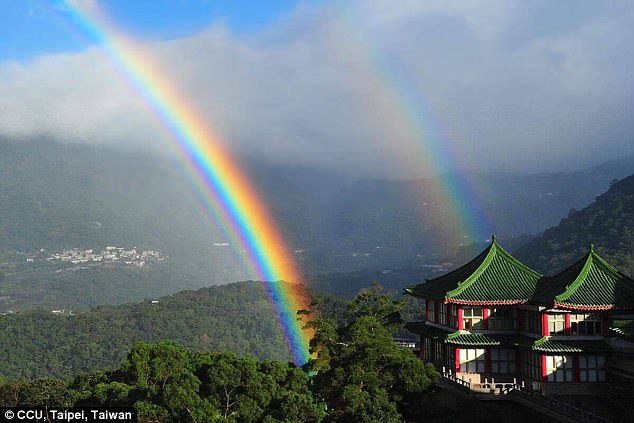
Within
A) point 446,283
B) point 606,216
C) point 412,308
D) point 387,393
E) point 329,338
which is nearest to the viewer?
point 387,393

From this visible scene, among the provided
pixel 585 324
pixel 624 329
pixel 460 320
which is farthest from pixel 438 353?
pixel 624 329

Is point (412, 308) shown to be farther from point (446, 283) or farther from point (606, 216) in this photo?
point (446, 283)

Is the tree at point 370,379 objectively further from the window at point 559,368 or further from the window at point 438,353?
the window at point 438,353

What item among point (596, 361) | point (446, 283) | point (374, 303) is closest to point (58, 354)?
point (374, 303)

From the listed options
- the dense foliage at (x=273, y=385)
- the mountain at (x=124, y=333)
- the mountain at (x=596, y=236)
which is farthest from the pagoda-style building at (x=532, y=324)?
the mountain at (x=124, y=333)

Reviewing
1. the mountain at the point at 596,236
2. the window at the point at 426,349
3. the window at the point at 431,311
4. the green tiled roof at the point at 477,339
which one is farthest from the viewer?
the mountain at the point at 596,236
